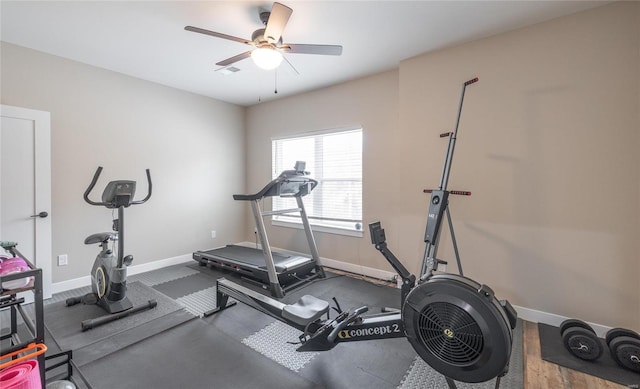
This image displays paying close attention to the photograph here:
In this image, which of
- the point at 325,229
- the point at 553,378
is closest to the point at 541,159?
the point at 553,378

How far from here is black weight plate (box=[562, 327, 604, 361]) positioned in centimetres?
192

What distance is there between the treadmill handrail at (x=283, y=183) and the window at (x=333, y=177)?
2.23ft

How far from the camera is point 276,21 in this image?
78.7 inches

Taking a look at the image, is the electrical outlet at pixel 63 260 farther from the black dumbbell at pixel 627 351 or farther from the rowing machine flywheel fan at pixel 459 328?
the black dumbbell at pixel 627 351

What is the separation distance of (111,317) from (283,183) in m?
2.08

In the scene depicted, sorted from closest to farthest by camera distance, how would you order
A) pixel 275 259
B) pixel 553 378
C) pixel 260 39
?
1. pixel 553 378
2. pixel 260 39
3. pixel 275 259

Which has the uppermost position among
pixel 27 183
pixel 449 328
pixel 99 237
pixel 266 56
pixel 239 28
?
pixel 239 28

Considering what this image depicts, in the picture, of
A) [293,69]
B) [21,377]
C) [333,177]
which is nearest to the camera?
[21,377]

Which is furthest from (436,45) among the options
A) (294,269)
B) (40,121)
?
(40,121)

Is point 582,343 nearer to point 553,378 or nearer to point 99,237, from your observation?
point 553,378

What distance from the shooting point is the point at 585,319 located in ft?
7.77

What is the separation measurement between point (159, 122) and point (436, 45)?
384 cm

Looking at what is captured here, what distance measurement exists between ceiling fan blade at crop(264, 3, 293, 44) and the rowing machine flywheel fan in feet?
6.41

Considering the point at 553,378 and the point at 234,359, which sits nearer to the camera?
the point at 553,378
